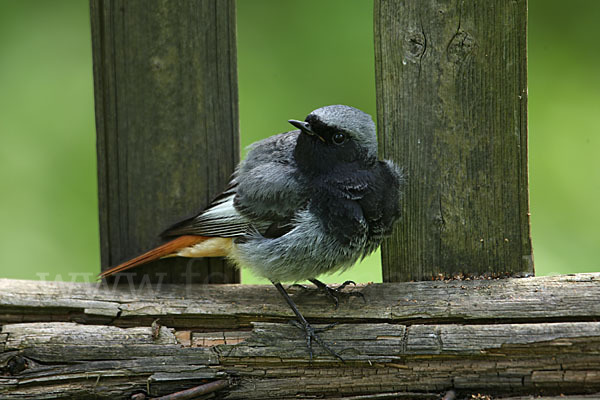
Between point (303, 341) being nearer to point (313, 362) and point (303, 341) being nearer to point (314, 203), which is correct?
point (313, 362)

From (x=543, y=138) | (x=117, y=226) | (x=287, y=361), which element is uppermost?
(x=543, y=138)

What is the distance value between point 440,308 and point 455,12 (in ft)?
4.91

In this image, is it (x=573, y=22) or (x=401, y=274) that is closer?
(x=401, y=274)

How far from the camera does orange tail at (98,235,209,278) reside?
359cm

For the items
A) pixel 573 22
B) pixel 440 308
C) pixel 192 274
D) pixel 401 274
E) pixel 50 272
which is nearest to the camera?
pixel 440 308

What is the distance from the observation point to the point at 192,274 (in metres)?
3.81

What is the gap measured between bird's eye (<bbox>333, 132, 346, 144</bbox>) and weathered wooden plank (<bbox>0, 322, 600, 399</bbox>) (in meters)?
0.96

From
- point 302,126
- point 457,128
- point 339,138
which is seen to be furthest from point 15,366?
point 457,128

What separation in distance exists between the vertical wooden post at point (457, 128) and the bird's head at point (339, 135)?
4.6 inches

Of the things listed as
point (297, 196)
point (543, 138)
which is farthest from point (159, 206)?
point (543, 138)

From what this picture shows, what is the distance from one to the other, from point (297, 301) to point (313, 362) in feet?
1.35

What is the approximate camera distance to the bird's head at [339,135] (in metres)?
3.26

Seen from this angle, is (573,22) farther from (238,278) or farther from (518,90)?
(238,278)

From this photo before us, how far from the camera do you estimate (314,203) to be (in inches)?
131
